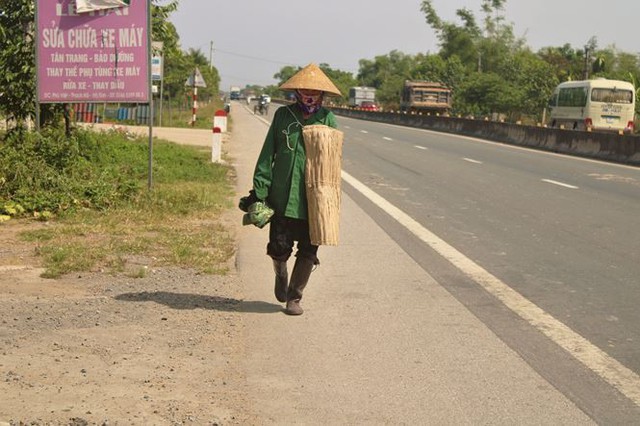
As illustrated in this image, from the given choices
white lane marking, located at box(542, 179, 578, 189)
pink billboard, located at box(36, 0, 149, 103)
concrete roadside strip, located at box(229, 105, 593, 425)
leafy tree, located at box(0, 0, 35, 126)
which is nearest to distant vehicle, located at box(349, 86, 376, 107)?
white lane marking, located at box(542, 179, 578, 189)

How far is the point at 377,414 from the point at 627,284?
400cm

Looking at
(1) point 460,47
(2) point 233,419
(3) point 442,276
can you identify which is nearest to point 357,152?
(3) point 442,276

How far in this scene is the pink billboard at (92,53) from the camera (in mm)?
10594

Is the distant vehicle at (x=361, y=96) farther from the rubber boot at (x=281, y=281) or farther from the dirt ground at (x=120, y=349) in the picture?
the rubber boot at (x=281, y=281)

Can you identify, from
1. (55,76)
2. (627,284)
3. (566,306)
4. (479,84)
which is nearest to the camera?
(566,306)

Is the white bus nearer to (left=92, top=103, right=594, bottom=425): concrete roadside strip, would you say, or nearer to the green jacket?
(left=92, top=103, right=594, bottom=425): concrete roadside strip

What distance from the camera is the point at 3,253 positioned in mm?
7508

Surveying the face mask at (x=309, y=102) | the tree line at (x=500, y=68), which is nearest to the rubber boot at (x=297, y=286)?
the face mask at (x=309, y=102)

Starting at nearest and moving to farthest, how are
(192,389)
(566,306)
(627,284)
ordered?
(192,389)
(566,306)
(627,284)

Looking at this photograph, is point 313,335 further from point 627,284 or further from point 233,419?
point 627,284

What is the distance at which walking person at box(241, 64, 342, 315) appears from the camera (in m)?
5.71

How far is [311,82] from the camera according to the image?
571 cm

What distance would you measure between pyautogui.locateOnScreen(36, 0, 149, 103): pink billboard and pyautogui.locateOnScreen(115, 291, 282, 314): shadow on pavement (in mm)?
5073

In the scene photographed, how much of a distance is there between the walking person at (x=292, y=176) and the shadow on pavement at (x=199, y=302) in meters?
0.24
